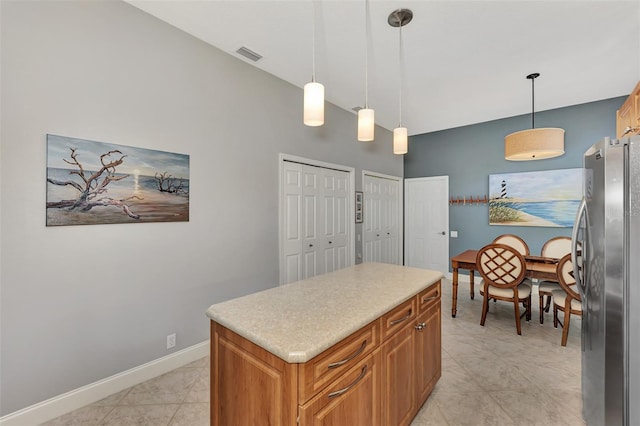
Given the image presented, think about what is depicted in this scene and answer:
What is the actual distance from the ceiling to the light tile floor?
2.88 metres

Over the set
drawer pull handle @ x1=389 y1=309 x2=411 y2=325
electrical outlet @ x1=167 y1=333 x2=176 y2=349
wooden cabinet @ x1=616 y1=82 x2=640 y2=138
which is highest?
wooden cabinet @ x1=616 y1=82 x2=640 y2=138

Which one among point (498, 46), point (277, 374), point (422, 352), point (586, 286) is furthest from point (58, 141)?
point (498, 46)

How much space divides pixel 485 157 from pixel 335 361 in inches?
196

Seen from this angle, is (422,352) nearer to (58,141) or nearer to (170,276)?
(170,276)

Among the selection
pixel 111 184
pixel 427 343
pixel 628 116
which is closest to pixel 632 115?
pixel 628 116

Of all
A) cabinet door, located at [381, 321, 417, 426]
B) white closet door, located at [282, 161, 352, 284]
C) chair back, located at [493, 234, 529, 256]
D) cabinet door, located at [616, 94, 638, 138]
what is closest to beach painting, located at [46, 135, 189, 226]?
white closet door, located at [282, 161, 352, 284]

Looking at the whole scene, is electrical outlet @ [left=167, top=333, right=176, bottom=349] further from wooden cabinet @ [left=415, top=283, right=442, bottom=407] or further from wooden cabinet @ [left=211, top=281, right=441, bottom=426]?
wooden cabinet @ [left=415, top=283, right=442, bottom=407]

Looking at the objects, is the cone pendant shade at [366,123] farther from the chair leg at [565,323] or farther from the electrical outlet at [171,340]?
the chair leg at [565,323]

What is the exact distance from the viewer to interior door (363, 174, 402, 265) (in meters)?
4.72

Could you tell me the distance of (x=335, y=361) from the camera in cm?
110

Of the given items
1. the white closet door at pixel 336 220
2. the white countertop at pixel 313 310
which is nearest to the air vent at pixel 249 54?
the white closet door at pixel 336 220

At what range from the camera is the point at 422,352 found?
5.69 ft

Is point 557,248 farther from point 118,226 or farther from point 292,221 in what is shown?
point 118,226

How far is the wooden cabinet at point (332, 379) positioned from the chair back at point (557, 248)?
294cm
